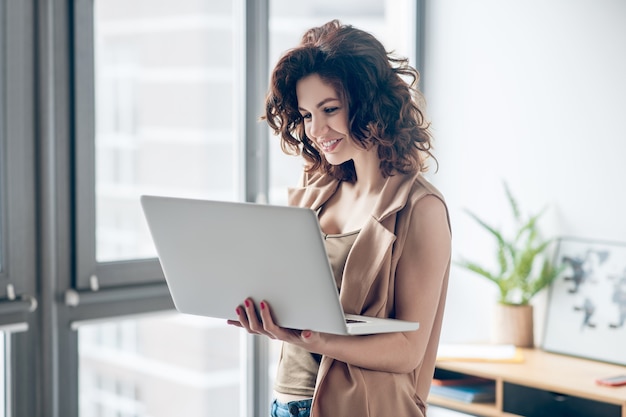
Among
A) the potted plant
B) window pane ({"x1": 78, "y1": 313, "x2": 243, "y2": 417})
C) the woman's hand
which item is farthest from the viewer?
the potted plant

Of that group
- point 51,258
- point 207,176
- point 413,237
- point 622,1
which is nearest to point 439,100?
point 622,1

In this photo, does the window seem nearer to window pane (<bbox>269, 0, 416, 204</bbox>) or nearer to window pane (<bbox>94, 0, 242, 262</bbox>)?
window pane (<bbox>94, 0, 242, 262</bbox>)

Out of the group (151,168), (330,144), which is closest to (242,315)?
(330,144)

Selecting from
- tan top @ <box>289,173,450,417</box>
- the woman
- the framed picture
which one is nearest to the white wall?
the framed picture

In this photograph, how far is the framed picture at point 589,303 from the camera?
9.37ft

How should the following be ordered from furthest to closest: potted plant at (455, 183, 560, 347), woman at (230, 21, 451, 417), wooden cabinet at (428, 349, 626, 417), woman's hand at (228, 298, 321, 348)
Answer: potted plant at (455, 183, 560, 347), wooden cabinet at (428, 349, 626, 417), woman at (230, 21, 451, 417), woman's hand at (228, 298, 321, 348)

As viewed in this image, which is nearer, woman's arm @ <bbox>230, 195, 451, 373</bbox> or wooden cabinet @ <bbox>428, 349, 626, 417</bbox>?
woman's arm @ <bbox>230, 195, 451, 373</bbox>

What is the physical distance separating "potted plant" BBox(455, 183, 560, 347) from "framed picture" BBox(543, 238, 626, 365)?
0.20 ft

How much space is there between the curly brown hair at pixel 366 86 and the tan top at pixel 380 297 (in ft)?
0.28

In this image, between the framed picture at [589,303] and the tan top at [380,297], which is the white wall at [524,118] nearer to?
the framed picture at [589,303]

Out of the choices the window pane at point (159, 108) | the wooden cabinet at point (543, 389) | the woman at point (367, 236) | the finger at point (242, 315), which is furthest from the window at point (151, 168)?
the finger at point (242, 315)

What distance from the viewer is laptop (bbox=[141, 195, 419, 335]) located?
1.42m

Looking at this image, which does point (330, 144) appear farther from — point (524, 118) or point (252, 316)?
point (524, 118)

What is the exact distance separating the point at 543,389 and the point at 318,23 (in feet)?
5.20
